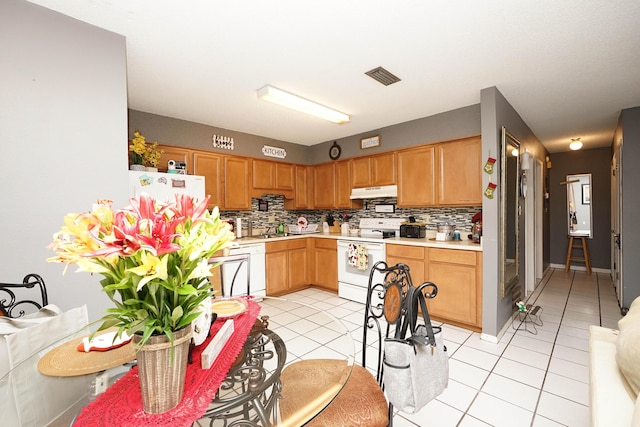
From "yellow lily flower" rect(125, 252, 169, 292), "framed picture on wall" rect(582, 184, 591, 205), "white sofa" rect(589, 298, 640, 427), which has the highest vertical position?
"framed picture on wall" rect(582, 184, 591, 205)

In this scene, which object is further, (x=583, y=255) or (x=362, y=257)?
(x=583, y=255)

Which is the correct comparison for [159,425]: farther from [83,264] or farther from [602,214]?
[602,214]

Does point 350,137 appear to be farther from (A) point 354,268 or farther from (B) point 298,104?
(A) point 354,268

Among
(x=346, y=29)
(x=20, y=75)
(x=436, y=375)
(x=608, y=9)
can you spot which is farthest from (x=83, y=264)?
(x=608, y=9)

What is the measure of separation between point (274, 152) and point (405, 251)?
103 inches

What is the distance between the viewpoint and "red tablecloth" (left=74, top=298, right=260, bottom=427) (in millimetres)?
768

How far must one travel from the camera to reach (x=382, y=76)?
2.51 metres

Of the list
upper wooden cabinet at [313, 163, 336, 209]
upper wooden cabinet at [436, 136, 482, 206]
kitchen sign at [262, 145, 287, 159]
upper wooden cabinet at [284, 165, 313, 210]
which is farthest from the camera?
upper wooden cabinet at [284, 165, 313, 210]

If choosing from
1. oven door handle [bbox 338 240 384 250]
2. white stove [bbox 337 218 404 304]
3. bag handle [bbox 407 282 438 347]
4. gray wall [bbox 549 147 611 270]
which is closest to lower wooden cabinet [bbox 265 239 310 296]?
white stove [bbox 337 218 404 304]

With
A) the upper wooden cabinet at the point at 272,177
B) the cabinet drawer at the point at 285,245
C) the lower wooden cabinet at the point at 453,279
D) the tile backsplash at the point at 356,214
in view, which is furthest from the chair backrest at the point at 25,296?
the lower wooden cabinet at the point at 453,279

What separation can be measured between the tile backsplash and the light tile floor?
1.39 meters

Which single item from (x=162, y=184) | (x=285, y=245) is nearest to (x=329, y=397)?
(x=162, y=184)

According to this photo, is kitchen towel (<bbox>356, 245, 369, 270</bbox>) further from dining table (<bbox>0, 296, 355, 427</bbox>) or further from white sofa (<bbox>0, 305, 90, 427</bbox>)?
white sofa (<bbox>0, 305, 90, 427</bbox>)

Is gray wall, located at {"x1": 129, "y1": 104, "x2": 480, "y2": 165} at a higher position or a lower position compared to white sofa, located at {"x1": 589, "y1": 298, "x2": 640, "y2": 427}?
higher
